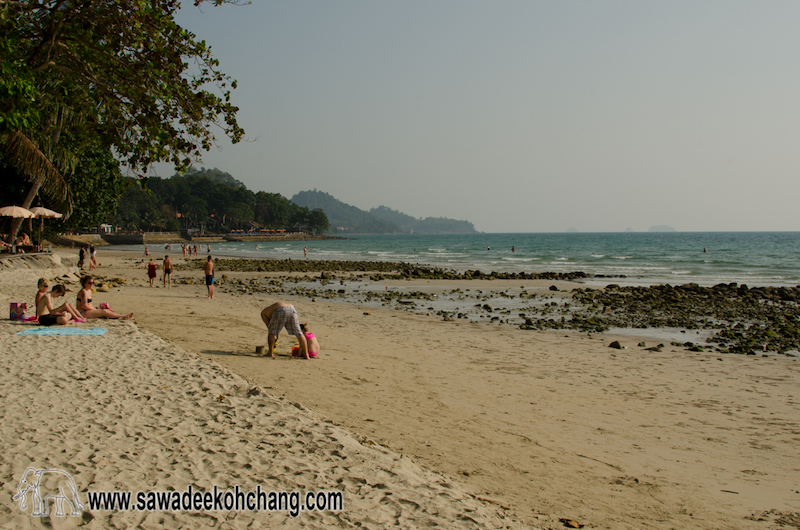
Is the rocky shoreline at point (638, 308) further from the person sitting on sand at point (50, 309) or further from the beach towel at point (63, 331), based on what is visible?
the person sitting on sand at point (50, 309)

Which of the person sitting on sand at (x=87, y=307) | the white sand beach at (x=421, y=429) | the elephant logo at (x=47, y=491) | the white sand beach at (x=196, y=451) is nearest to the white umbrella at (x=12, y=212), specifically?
the person sitting on sand at (x=87, y=307)

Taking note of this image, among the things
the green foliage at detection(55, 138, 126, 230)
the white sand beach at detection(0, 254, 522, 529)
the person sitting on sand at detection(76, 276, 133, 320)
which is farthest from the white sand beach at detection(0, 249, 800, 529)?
the green foliage at detection(55, 138, 126, 230)

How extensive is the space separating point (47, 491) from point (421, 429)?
3880 millimetres

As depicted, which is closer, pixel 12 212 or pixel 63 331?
pixel 63 331

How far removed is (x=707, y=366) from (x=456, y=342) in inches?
204

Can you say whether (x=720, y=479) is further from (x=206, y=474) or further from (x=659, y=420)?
(x=206, y=474)

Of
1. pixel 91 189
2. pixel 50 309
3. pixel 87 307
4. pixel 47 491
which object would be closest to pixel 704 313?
pixel 87 307

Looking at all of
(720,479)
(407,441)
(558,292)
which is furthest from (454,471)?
(558,292)

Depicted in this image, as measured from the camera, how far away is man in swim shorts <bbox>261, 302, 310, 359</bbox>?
980 cm

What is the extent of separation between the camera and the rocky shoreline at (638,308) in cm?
1420

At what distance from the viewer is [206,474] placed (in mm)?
4516

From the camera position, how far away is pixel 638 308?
19.4 meters

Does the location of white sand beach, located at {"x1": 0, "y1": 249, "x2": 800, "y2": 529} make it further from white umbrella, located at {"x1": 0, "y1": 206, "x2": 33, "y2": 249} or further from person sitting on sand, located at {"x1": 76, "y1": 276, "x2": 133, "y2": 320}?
white umbrella, located at {"x1": 0, "y1": 206, "x2": 33, "y2": 249}

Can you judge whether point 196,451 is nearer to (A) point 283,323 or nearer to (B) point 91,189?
(A) point 283,323
